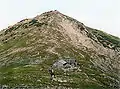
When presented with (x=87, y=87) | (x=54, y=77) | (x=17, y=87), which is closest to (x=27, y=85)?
(x=17, y=87)

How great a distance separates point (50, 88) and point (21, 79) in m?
21.8

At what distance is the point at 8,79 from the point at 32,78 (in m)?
14.5

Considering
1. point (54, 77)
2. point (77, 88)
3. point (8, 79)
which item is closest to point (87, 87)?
point (77, 88)

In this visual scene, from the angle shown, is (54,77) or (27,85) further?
(54,77)

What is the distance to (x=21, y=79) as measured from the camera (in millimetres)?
194625

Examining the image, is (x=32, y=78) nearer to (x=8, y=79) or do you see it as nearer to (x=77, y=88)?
(x=8, y=79)

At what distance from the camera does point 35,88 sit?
18000cm

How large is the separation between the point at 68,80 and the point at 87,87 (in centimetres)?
1195

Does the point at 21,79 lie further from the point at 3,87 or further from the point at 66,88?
the point at 66,88

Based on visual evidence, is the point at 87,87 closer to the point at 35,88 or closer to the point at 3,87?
the point at 35,88

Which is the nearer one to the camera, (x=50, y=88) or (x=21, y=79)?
(x=50, y=88)

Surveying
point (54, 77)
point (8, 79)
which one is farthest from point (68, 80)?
point (8, 79)

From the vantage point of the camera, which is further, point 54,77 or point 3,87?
point 54,77

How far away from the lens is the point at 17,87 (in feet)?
599
